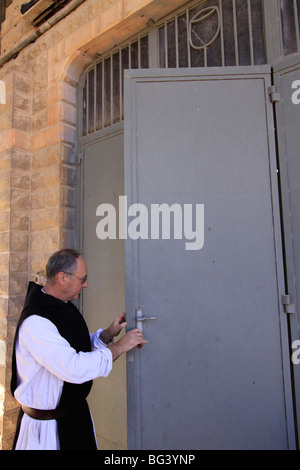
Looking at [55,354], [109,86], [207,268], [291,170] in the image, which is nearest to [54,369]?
[55,354]

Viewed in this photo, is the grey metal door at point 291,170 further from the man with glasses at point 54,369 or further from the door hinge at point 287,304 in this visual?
the man with glasses at point 54,369

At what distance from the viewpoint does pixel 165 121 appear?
191 cm

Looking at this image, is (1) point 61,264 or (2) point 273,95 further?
(2) point 273,95

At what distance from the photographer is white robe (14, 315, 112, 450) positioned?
55.2 inches

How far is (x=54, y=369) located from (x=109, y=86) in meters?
2.45

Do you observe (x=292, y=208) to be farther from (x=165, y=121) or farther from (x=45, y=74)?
(x=45, y=74)

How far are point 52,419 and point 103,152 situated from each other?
6.73 ft

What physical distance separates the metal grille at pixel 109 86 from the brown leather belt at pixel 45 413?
7.21 ft

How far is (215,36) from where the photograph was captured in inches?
86.3

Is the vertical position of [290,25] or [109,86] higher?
[109,86]

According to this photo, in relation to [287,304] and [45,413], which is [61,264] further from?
[287,304]

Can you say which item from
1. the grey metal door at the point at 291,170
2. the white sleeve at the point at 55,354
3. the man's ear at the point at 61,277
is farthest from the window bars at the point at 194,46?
the white sleeve at the point at 55,354

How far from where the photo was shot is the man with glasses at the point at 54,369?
55.8 inches
